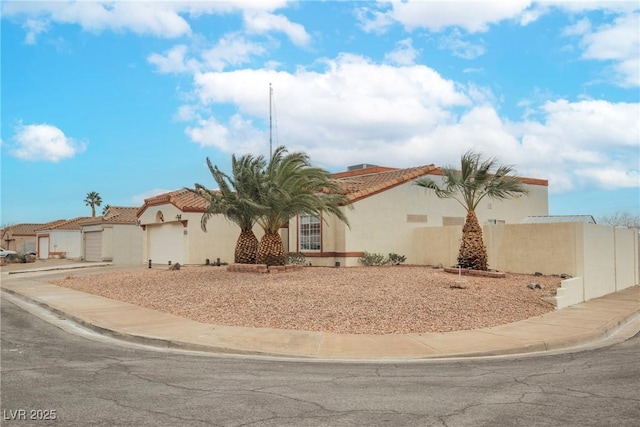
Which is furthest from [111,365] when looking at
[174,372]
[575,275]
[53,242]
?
[53,242]

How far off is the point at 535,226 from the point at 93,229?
35.2m

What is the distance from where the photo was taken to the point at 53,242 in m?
52.6

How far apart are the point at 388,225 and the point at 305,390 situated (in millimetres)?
18173

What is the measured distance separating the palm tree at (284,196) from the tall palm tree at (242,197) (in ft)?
1.37

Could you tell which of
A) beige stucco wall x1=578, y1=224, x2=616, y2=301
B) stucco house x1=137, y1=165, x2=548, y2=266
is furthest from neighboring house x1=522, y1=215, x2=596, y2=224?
beige stucco wall x1=578, y1=224, x2=616, y2=301

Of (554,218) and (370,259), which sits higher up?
(554,218)

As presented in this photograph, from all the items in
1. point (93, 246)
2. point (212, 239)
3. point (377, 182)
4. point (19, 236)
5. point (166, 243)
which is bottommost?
point (93, 246)

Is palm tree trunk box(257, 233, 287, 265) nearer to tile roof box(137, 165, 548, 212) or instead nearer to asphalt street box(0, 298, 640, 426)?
tile roof box(137, 165, 548, 212)

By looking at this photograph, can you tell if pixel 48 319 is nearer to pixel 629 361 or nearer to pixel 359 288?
pixel 359 288

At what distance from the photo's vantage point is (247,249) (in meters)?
22.3

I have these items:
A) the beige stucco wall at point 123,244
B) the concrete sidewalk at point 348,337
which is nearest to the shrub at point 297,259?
the concrete sidewalk at point 348,337

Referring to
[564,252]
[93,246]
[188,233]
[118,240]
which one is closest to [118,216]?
[118,240]

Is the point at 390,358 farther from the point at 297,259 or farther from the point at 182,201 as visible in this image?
the point at 182,201

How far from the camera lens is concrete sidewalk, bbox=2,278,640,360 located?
1034 centimetres
